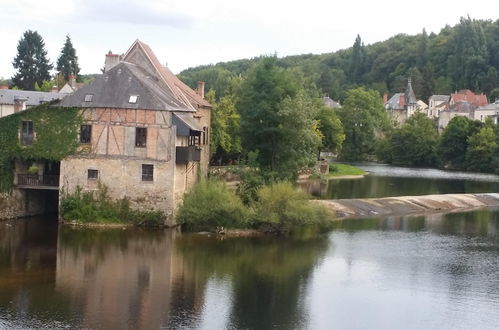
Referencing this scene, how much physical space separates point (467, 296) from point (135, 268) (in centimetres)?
1427

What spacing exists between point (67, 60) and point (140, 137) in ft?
221

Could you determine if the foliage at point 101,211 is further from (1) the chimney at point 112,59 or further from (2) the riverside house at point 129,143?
(1) the chimney at point 112,59

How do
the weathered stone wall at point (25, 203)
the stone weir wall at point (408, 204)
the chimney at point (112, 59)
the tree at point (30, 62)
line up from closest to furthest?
1. the weathered stone wall at point (25, 203)
2. the chimney at point (112, 59)
3. the stone weir wall at point (408, 204)
4. the tree at point (30, 62)

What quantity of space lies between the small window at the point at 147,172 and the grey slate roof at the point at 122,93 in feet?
10.6

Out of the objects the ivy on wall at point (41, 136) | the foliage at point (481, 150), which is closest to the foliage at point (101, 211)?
the ivy on wall at point (41, 136)

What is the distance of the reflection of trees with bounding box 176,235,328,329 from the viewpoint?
84.7 feet

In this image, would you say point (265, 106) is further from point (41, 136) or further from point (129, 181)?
point (41, 136)

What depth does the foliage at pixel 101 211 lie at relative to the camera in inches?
1583

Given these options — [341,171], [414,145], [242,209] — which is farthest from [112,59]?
[414,145]

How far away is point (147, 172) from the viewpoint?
132 ft

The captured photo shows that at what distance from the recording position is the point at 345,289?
30047 mm

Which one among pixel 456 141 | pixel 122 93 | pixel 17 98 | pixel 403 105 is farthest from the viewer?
pixel 403 105

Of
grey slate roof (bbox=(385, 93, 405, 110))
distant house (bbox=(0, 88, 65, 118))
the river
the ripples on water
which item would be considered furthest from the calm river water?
grey slate roof (bbox=(385, 93, 405, 110))

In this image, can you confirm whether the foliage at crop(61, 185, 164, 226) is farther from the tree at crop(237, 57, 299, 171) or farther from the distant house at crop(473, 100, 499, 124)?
the distant house at crop(473, 100, 499, 124)
